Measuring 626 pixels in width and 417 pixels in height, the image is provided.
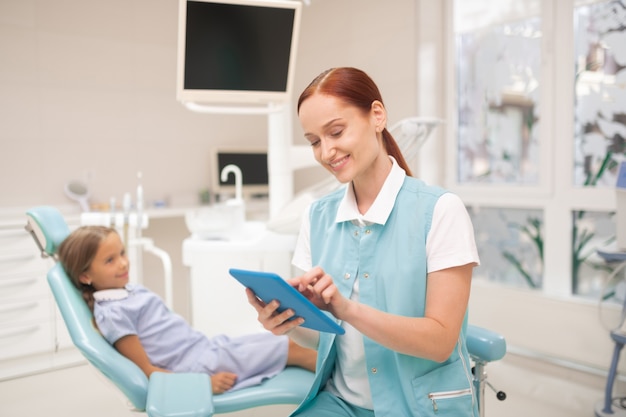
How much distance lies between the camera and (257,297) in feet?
3.17

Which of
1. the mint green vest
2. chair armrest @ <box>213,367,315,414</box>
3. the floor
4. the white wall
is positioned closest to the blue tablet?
the mint green vest

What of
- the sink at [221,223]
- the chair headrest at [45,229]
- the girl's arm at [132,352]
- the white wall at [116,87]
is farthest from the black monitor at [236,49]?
the white wall at [116,87]

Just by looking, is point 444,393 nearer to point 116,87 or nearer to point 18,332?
point 18,332

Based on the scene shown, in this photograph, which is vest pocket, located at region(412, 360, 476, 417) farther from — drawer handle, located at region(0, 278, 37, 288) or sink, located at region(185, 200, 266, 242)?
drawer handle, located at region(0, 278, 37, 288)

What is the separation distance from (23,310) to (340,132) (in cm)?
251

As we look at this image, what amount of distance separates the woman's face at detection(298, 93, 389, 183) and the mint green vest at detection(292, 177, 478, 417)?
134 millimetres

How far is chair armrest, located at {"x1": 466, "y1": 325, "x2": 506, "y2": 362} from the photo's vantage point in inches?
52.6

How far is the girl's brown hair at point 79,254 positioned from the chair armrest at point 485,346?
4.07 feet

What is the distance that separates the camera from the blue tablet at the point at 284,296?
2.71ft

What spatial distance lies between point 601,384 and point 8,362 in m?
3.10

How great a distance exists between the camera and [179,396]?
1186 mm

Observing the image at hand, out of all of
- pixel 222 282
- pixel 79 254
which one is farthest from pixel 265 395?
pixel 222 282

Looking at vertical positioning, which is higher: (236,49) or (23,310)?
(236,49)

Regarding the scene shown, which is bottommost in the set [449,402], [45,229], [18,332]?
[18,332]
